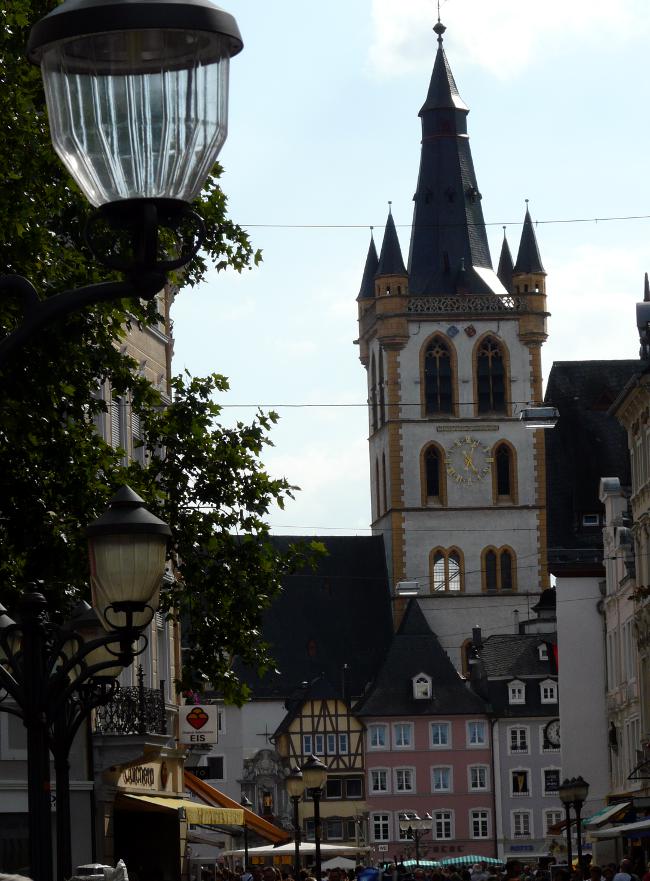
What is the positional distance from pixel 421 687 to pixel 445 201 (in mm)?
23181

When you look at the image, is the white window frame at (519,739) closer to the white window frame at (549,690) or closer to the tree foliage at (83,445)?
the white window frame at (549,690)

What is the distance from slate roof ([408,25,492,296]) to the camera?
104938mm

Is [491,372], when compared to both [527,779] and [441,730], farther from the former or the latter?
[527,779]

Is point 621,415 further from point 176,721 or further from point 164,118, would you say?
point 164,118

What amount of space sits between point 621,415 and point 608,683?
11.7 metres

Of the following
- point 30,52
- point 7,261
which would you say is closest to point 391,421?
point 7,261

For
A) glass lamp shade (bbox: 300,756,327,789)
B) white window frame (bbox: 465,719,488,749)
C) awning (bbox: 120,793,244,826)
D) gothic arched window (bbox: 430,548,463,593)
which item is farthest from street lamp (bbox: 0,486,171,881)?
gothic arched window (bbox: 430,548,463,593)

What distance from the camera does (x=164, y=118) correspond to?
17.7ft

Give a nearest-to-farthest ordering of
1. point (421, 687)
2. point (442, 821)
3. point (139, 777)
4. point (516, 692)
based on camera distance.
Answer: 1. point (139, 777)
2. point (442, 821)
3. point (516, 692)
4. point (421, 687)

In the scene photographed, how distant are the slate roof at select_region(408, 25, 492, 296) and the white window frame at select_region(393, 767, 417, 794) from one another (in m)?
23.2

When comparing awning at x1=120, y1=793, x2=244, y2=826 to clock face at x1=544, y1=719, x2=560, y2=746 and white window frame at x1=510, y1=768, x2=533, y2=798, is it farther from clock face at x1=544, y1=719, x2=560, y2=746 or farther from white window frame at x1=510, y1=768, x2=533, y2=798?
white window frame at x1=510, y1=768, x2=533, y2=798

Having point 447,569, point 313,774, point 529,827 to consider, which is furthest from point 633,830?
point 447,569

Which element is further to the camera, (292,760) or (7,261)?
(292,760)

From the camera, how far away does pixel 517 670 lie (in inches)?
3858
